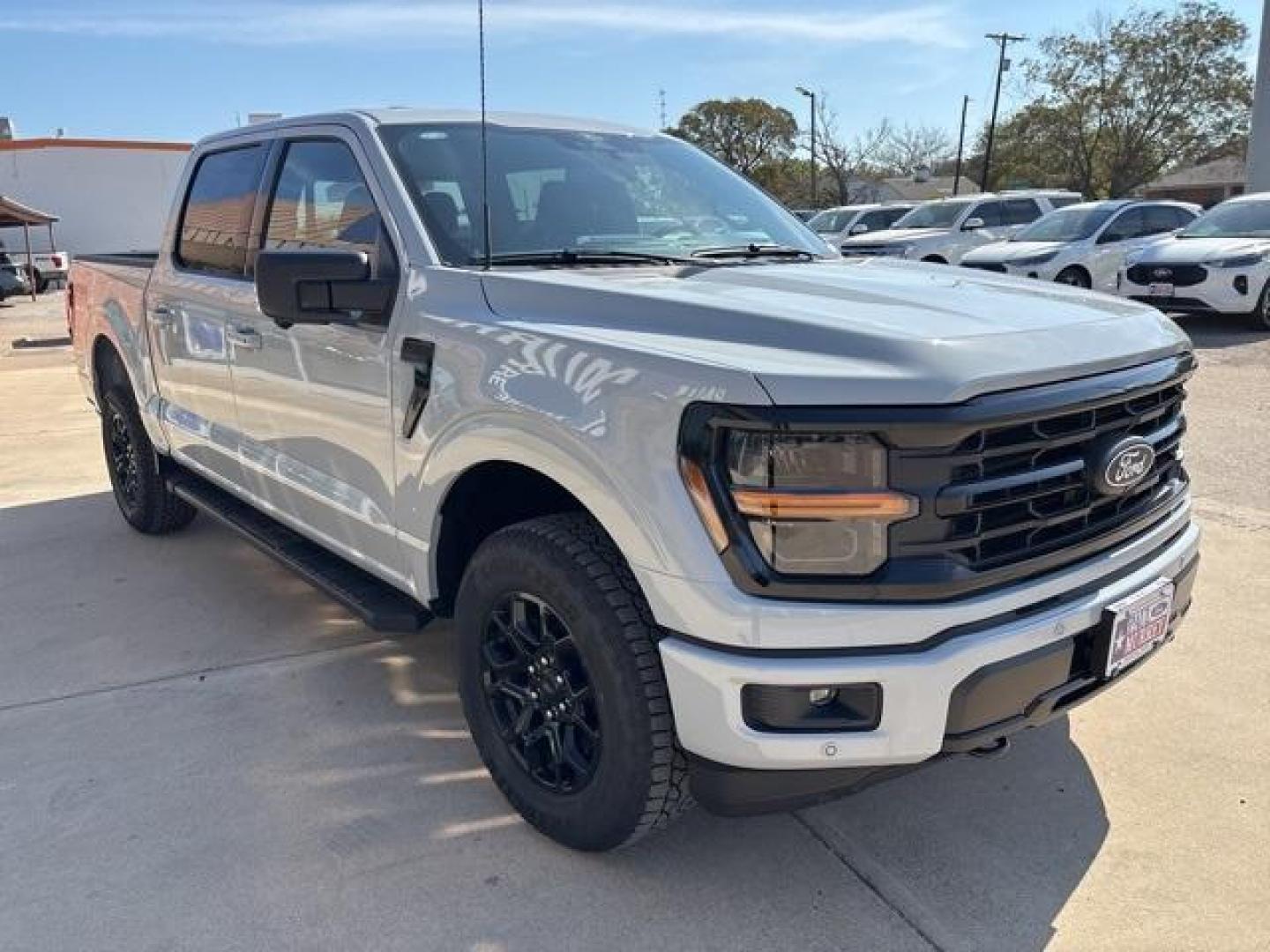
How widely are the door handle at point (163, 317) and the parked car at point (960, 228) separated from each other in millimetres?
14620

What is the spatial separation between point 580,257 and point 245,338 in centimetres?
148

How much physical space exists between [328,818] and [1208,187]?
68231 mm

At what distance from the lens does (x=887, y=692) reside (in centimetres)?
211

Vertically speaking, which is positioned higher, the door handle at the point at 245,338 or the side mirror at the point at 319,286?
the side mirror at the point at 319,286

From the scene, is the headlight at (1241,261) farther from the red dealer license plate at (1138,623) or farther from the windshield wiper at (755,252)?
the red dealer license plate at (1138,623)

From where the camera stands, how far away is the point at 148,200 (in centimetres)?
3503

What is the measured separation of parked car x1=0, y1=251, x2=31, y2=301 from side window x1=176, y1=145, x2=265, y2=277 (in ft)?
74.7

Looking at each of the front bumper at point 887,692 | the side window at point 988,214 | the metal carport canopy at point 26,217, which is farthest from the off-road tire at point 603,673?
the metal carport canopy at point 26,217

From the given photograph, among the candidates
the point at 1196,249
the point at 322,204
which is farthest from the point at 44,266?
the point at 322,204

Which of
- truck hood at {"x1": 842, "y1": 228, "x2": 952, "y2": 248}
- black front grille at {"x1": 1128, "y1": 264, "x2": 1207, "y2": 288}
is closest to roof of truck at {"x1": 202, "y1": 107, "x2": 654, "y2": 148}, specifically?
black front grille at {"x1": 1128, "y1": 264, "x2": 1207, "y2": 288}

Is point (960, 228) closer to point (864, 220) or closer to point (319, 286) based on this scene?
point (864, 220)

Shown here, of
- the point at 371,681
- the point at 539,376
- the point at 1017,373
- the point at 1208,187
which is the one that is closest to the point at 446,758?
the point at 371,681

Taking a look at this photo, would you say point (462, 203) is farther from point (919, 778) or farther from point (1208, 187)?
point (1208, 187)

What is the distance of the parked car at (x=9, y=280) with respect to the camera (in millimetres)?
23756
